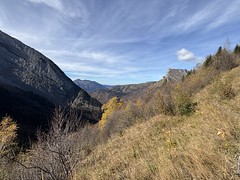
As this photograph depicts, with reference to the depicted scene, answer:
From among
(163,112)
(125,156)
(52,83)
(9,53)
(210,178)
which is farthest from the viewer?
(52,83)

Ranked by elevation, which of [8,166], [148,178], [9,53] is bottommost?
[8,166]

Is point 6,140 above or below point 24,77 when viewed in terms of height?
below

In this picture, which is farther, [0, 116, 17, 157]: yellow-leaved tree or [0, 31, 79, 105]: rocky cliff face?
[0, 31, 79, 105]: rocky cliff face

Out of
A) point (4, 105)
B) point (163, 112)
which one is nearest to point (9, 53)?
point (4, 105)

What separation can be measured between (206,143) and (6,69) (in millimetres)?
178294

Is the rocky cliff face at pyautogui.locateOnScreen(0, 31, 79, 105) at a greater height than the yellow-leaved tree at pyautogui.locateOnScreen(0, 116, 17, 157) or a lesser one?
greater

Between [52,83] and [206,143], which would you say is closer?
[206,143]

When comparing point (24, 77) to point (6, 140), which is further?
point (24, 77)

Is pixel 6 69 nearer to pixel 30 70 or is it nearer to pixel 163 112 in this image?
pixel 30 70

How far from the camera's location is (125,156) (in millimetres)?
6492

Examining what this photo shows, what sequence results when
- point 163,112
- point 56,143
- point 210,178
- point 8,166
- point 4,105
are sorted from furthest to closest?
point 4,105, point 163,112, point 8,166, point 56,143, point 210,178

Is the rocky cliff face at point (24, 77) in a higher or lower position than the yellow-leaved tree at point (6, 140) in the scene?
higher

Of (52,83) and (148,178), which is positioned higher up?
(52,83)

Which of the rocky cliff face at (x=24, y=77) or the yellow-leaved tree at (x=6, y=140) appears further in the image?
the rocky cliff face at (x=24, y=77)
